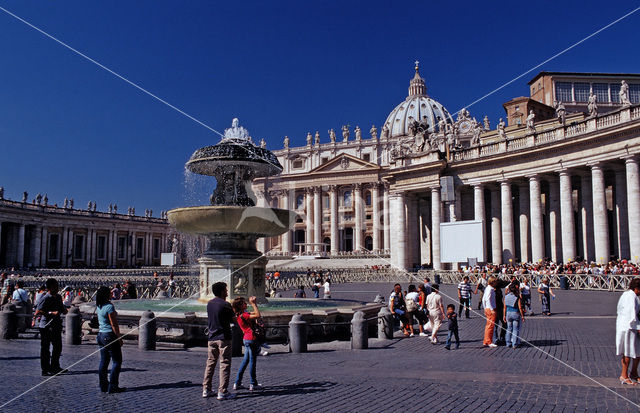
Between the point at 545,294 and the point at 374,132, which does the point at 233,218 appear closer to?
the point at 545,294

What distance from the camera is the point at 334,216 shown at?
8294 cm

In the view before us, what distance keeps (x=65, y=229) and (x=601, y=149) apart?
64.0 m

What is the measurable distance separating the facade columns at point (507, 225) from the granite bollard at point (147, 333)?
27.3 meters

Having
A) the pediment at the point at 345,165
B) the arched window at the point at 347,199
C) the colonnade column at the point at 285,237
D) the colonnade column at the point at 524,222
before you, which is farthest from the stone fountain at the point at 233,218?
the arched window at the point at 347,199

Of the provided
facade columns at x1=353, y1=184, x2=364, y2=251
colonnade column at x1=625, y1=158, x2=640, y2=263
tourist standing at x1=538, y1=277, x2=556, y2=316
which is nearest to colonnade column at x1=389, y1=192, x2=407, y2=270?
colonnade column at x1=625, y1=158, x2=640, y2=263

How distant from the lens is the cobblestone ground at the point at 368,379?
6.09 meters

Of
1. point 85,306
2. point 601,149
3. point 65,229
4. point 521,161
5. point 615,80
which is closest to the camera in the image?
point 85,306

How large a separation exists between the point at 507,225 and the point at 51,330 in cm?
3019

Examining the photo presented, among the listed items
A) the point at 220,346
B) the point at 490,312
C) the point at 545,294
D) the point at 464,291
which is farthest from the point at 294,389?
the point at 545,294

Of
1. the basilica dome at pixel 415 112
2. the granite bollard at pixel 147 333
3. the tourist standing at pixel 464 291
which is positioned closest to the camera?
the granite bollard at pixel 147 333

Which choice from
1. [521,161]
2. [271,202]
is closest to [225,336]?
[521,161]

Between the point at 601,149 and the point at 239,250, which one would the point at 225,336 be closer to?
the point at 239,250

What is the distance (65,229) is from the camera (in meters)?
68.2

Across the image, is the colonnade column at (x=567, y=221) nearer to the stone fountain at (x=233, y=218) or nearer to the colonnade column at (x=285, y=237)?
the stone fountain at (x=233, y=218)
